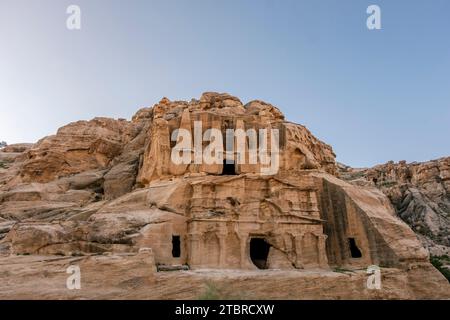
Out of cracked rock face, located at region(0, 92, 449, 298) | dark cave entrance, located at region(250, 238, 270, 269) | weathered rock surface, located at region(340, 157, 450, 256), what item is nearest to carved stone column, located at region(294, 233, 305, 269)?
cracked rock face, located at region(0, 92, 449, 298)

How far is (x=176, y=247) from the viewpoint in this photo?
96.5 ft

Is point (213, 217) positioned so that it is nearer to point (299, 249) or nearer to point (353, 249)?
point (299, 249)

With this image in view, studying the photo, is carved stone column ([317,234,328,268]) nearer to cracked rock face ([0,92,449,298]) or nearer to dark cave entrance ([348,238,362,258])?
cracked rock face ([0,92,449,298])

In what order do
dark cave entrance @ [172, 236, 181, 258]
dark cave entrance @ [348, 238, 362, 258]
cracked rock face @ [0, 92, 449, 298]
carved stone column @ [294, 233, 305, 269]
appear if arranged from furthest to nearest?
dark cave entrance @ [348, 238, 362, 258] → carved stone column @ [294, 233, 305, 269] → dark cave entrance @ [172, 236, 181, 258] → cracked rock face @ [0, 92, 449, 298]

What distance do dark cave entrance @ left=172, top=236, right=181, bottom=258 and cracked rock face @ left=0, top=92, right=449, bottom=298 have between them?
0.07 m

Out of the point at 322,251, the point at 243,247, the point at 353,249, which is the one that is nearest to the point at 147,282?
the point at 243,247

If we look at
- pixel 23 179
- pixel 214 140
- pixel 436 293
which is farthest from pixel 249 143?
pixel 23 179

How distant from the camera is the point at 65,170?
45.1 metres

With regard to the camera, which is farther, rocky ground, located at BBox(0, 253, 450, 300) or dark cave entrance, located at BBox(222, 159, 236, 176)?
dark cave entrance, located at BBox(222, 159, 236, 176)

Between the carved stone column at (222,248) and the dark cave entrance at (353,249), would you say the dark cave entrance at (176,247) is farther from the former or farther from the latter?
the dark cave entrance at (353,249)

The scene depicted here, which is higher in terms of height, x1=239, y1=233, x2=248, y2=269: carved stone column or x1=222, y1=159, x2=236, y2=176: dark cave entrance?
x1=222, y1=159, x2=236, y2=176: dark cave entrance

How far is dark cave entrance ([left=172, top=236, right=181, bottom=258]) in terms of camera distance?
2895 cm

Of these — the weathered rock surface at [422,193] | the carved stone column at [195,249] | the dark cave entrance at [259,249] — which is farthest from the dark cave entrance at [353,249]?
the weathered rock surface at [422,193]

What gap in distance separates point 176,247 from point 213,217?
3.52 m
